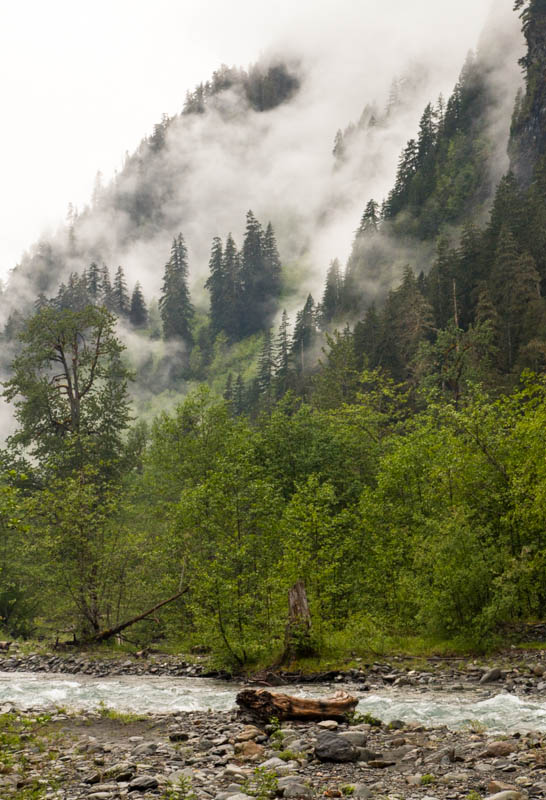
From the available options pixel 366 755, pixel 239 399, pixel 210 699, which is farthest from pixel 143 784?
pixel 239 399

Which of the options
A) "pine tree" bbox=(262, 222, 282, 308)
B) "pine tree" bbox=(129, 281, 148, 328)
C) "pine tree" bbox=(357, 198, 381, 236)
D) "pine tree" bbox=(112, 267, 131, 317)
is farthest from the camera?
"pine tree" bbox=(129, 281, 148, 328)

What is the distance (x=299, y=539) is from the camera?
2486 centimetres

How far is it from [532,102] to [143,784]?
108 m

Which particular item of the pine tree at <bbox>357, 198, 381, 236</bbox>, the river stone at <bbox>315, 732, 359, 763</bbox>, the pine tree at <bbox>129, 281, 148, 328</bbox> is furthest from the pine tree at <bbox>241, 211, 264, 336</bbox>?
the river stone at <bbox>315, 732, 359, 763</bbox>

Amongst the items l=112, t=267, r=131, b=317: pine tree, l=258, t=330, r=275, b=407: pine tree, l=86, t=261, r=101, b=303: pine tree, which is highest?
l=86, t=261, r=101, b=303: pine tree

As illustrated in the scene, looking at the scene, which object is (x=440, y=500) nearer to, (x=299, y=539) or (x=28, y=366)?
(x=299, y=539)

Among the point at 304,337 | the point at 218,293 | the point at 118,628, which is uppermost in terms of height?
the point at 218,293

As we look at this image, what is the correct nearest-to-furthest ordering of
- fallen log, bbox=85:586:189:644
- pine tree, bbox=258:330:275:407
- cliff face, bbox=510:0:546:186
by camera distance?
1. fallen log, bbox=85:586:189:644
2. cliff face, bbox=510:0:546:186
3. pine tree, bbox=258:330:275:407

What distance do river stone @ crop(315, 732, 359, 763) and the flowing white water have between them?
10.3ft

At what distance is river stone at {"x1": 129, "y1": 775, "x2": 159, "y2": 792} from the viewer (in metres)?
9.14

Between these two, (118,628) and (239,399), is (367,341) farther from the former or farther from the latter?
(118,628)

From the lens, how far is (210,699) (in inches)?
707

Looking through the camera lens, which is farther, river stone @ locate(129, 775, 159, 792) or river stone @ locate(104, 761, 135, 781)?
river stone @ locate(104, 761, 135, 781)

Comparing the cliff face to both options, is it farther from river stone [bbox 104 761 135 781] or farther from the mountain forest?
river stone [bbox 104 761 135 781]
